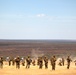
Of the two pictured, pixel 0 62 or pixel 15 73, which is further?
pixel 0 62

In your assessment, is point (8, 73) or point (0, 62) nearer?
point (8, 73)

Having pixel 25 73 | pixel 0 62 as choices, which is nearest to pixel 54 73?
pixel 25 73

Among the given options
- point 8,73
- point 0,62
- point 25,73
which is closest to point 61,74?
point 25,73

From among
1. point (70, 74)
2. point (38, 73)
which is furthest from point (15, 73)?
point (70, 74)

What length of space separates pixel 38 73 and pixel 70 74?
3563mm

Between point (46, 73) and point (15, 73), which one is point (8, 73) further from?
point (46, 73)

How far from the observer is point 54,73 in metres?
28.1

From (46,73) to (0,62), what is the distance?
8976 mm

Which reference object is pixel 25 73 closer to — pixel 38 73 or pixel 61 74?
pixel 38 73

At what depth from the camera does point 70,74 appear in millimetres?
27312

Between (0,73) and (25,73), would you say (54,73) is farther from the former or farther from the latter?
(0,73)

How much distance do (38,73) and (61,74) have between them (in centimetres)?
261

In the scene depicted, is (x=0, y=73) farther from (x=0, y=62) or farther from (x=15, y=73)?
(x=0, y=62)

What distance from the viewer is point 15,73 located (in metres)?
27.8
